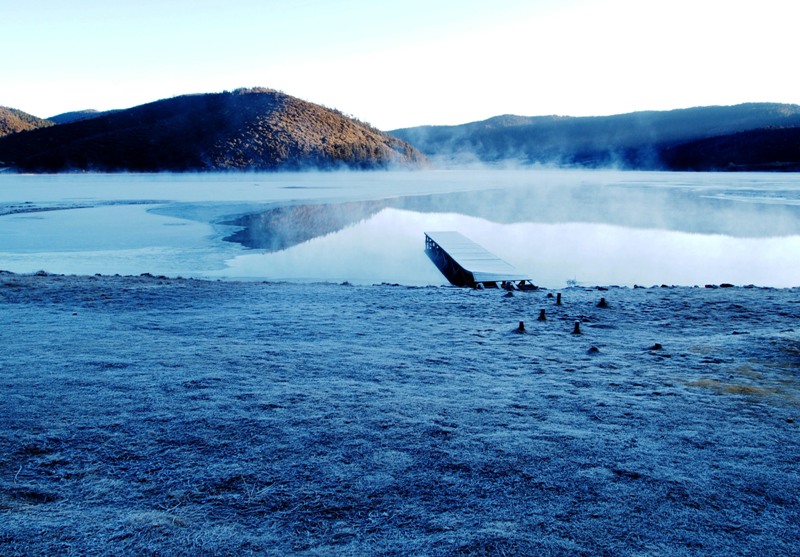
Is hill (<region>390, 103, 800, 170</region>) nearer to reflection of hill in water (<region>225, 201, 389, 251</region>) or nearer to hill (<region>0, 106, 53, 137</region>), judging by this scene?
Result: reflection of hill in water (<region>225, 201, 389, 251</region>)

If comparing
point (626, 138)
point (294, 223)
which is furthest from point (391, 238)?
point (626, 138)

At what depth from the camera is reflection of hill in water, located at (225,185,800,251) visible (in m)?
15.2

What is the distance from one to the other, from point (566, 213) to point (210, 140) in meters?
50.0

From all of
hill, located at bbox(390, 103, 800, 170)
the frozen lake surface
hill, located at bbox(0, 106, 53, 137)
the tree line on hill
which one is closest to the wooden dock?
the frozen lake surface

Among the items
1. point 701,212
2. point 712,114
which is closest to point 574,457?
point 701,212

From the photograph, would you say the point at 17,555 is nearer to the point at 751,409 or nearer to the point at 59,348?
the point at 59,348

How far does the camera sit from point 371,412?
3410mm

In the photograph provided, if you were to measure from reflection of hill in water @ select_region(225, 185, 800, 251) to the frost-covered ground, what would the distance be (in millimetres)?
8504

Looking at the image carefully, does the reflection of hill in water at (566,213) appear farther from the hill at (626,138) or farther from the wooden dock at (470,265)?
the hill at (626,138)

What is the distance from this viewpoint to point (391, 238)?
15625mm

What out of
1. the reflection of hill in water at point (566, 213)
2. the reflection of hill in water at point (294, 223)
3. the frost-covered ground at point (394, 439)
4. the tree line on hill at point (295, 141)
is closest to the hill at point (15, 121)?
the tree line on hill at point (295, 141)

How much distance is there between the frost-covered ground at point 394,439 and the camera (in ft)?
7.26

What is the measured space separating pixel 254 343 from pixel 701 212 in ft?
59.3

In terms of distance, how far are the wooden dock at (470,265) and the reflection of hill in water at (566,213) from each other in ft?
11.0
